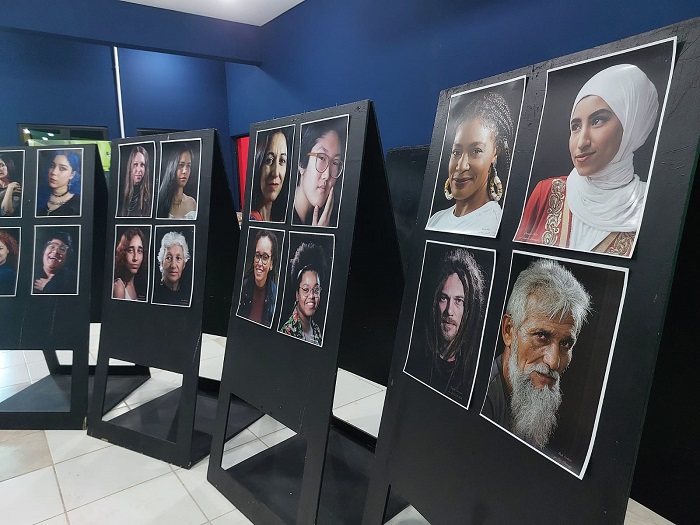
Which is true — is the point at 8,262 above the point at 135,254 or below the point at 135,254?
below

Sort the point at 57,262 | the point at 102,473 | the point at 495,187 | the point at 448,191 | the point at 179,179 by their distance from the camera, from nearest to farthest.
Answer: the point at 495,187 → the point at 448,191 → the point at 102,473 → the point at 179,179 → the point at 57,262

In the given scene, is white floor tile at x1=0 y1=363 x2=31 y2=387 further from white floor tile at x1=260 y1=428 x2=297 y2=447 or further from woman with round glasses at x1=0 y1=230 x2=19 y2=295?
white floor tile at x1=260 y1=428 x2=297 y2=447

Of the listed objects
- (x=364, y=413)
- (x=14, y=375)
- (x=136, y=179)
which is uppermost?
(x=136, y=179)

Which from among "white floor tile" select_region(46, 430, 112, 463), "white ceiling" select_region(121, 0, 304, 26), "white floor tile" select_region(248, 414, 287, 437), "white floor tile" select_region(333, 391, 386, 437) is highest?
"white ceiling" select_region(121, 0, 304, 26)

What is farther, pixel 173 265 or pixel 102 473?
pixel 173 265

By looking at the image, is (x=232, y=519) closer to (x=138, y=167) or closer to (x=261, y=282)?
(x=261, y=282)

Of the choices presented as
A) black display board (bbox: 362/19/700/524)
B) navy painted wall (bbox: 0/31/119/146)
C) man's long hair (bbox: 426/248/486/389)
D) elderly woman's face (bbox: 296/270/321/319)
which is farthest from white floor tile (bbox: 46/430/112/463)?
navy painted wall (bbox: 0/31/119/146)

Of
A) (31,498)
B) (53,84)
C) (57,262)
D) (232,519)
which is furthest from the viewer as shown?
(53,84)

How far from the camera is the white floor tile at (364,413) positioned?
2.41 metres

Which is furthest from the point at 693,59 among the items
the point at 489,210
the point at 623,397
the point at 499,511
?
the point at 499,511

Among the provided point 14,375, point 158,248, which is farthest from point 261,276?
point 14,375

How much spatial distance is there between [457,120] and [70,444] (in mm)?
2541

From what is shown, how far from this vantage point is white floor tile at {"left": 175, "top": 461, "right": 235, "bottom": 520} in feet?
5.70

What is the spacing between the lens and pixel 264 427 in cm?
239
